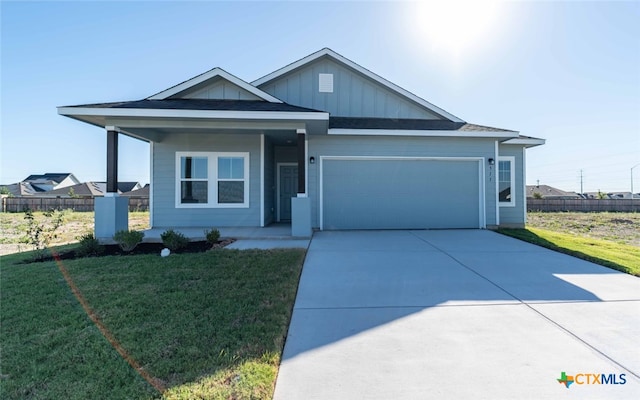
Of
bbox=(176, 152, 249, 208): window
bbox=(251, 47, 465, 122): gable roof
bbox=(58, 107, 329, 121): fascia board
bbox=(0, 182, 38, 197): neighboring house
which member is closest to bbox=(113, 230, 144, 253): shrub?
bbox=(58, 107, 329, 121): fascia board

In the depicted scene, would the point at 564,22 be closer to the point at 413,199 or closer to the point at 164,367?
the point at 413,199

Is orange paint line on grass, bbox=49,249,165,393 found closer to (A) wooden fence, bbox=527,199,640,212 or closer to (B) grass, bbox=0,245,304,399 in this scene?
(B) grass, bbox=0,245,304,399

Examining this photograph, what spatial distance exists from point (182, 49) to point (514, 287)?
11.4 meters

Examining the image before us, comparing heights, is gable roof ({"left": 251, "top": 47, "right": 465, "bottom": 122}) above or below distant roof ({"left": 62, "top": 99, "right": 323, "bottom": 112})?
above

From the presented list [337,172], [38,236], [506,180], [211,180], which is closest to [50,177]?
[38,236]

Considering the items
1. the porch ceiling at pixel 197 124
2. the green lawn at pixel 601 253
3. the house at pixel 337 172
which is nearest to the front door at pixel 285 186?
the house at pixel 337 172

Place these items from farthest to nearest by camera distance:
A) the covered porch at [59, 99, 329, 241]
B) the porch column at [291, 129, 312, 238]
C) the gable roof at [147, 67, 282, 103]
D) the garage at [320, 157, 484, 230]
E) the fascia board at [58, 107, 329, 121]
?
1. the garage at [320, 157, 484, 230]
2. the gable roof at [147, 67, 282, 103]
3. the porch column at [291, 129, 312, 238]
4. the covered porch at [59, 99, 329, 241]
5. the fascia board at [58, 107, 329, 121]

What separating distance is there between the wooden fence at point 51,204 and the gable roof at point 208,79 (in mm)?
15828

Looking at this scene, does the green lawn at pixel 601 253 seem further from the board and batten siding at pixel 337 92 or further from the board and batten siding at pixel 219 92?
the board and batten siding at pixel 219 92

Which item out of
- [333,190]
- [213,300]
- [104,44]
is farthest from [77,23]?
[213,300]

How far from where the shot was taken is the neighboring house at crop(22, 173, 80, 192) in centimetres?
4555

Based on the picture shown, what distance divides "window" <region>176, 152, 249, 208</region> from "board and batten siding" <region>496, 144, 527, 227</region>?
9.11m

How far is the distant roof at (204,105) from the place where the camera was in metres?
7.95

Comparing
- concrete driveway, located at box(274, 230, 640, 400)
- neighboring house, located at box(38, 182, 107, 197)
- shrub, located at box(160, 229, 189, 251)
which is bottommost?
concrete driveway, located at box(274, 230, 640, 400)
